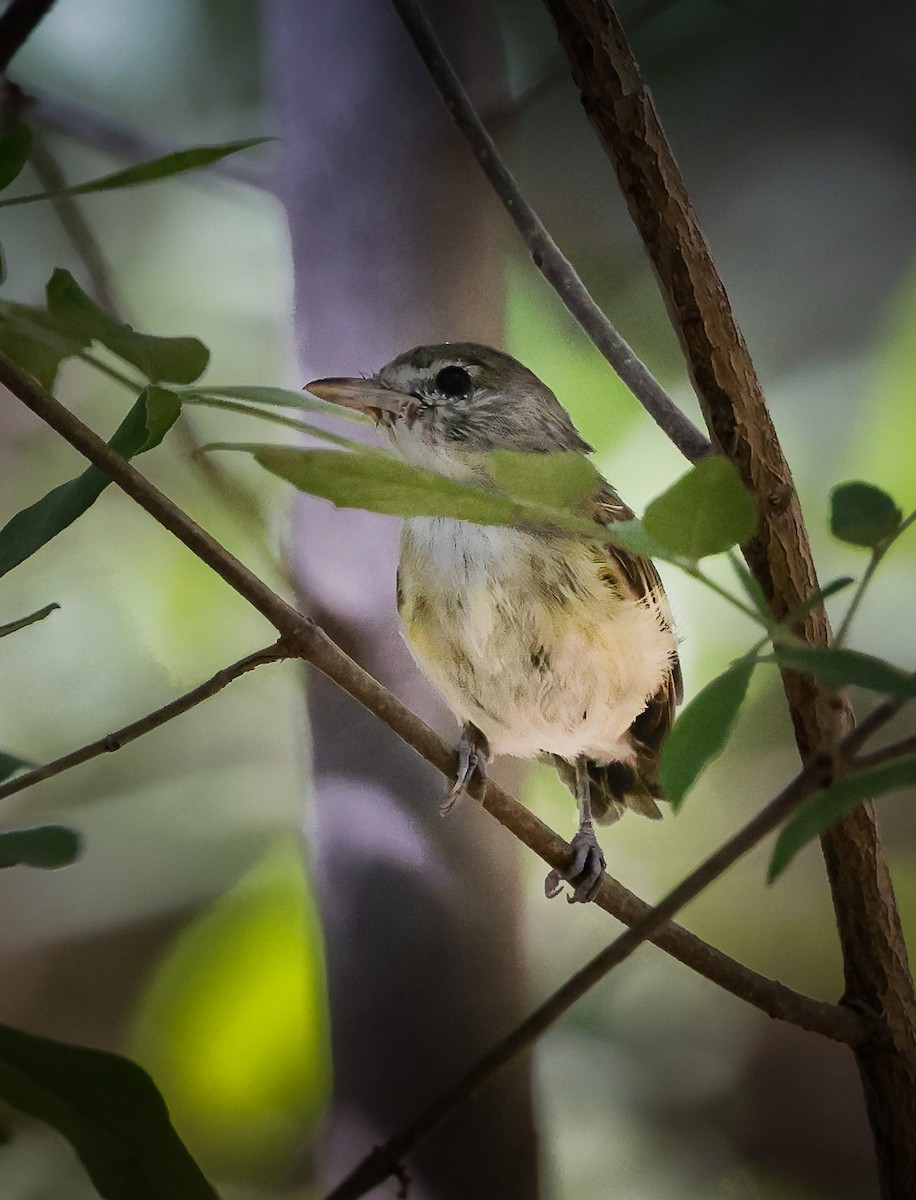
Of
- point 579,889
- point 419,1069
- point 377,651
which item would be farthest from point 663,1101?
point 377,651

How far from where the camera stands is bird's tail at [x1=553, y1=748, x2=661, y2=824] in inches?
36.3

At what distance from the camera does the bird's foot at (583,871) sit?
0.70 meters

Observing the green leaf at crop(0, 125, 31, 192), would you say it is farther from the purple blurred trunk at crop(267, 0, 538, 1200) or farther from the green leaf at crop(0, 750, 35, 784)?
the purple blurred trunk at crop(267, 0, 538, 1200)

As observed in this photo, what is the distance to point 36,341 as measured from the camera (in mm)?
332

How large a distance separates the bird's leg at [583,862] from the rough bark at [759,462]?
164mm

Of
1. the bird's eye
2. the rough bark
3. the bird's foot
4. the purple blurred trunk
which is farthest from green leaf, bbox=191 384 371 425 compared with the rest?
the purple blurred trunk

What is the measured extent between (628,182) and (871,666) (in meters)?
0.40

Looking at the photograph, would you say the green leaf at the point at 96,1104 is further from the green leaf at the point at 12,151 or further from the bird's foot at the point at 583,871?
the bird's foot at the point at 583,871

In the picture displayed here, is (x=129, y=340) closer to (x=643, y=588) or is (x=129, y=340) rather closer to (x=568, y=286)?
(x=568, y=286)

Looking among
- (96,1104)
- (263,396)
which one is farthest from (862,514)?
(96,1104)

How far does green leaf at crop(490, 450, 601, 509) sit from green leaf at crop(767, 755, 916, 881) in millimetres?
101

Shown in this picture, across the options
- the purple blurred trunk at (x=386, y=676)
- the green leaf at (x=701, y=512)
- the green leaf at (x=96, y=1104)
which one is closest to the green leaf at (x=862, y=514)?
the green leaf at (x=701, y=512)

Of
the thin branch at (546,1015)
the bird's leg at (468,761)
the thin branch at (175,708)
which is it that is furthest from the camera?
the bird's leg at (468,761)

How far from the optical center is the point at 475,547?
0.76 m
